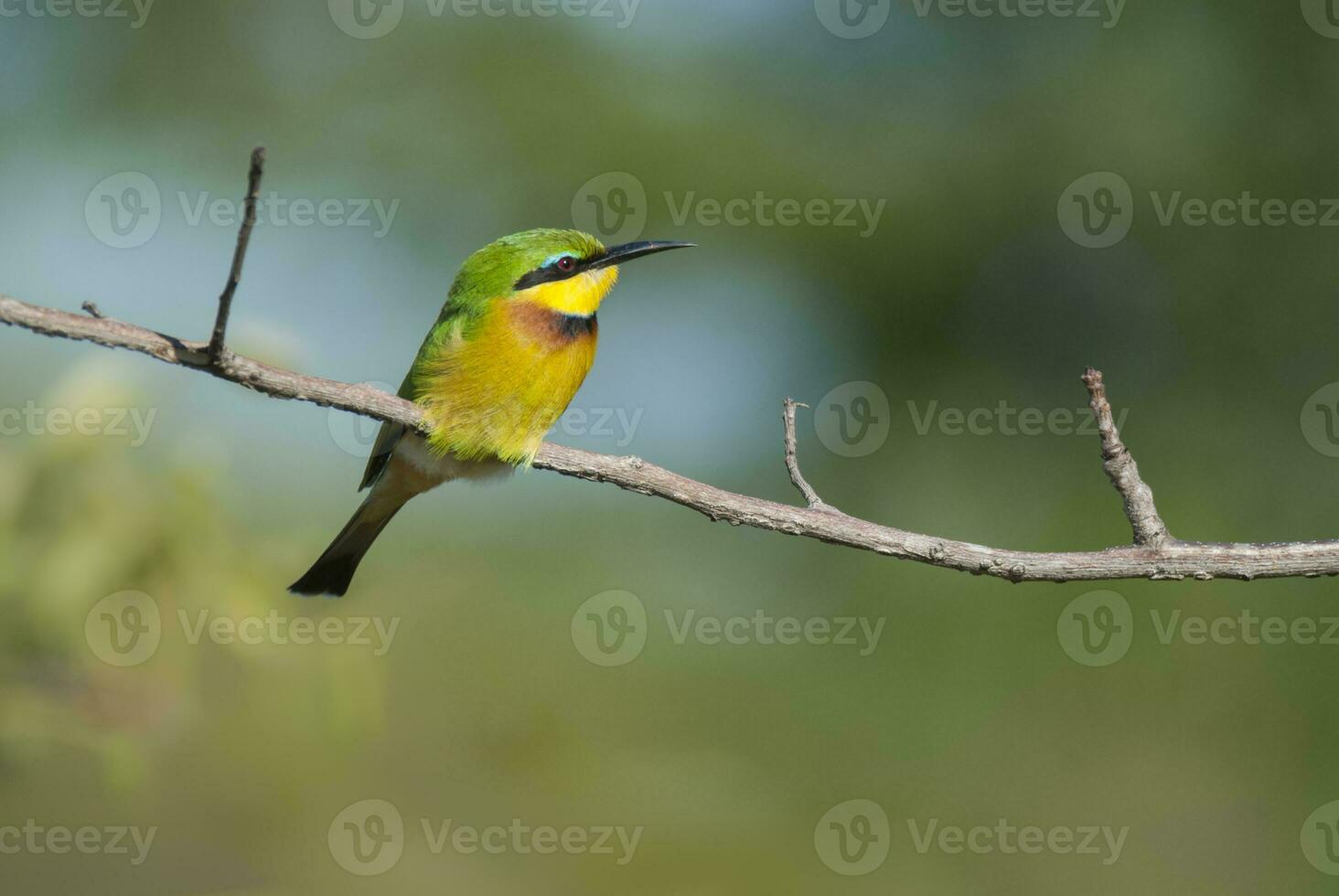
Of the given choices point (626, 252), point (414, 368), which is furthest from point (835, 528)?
point (414, 368)

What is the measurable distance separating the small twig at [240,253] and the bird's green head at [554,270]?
4.07ft

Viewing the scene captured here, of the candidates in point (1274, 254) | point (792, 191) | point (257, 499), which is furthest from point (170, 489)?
point (1274, 254)

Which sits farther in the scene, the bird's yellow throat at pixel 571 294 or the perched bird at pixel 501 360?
the bird's yellow throat at pixel 571 294

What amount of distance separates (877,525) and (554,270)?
1292 mm

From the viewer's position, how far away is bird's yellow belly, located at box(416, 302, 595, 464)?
2787mm

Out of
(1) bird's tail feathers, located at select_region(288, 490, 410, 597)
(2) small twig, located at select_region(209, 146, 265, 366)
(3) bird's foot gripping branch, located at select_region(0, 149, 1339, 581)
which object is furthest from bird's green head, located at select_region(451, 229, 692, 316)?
(2) small twig, located at select_region(209, 146, 265, 366)

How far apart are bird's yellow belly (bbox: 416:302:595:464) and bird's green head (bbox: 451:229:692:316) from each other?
5cm

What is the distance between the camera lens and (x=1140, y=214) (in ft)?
20.4

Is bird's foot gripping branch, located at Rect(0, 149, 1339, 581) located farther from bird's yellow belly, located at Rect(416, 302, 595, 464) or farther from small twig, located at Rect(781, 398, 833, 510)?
bird's yellow belly, located at Rect(416, 302, 595, 464)

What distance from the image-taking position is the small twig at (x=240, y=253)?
140cm

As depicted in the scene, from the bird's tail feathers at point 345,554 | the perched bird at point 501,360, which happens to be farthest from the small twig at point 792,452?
the bird's tail feathers at point 345,554

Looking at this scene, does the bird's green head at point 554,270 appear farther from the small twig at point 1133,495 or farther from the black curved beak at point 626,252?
the small twig at point 1133,495

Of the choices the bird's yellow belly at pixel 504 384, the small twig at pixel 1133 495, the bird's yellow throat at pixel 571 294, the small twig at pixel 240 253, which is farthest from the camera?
the bird's yellow throat at pixel 571 294

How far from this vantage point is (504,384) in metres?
2.79
